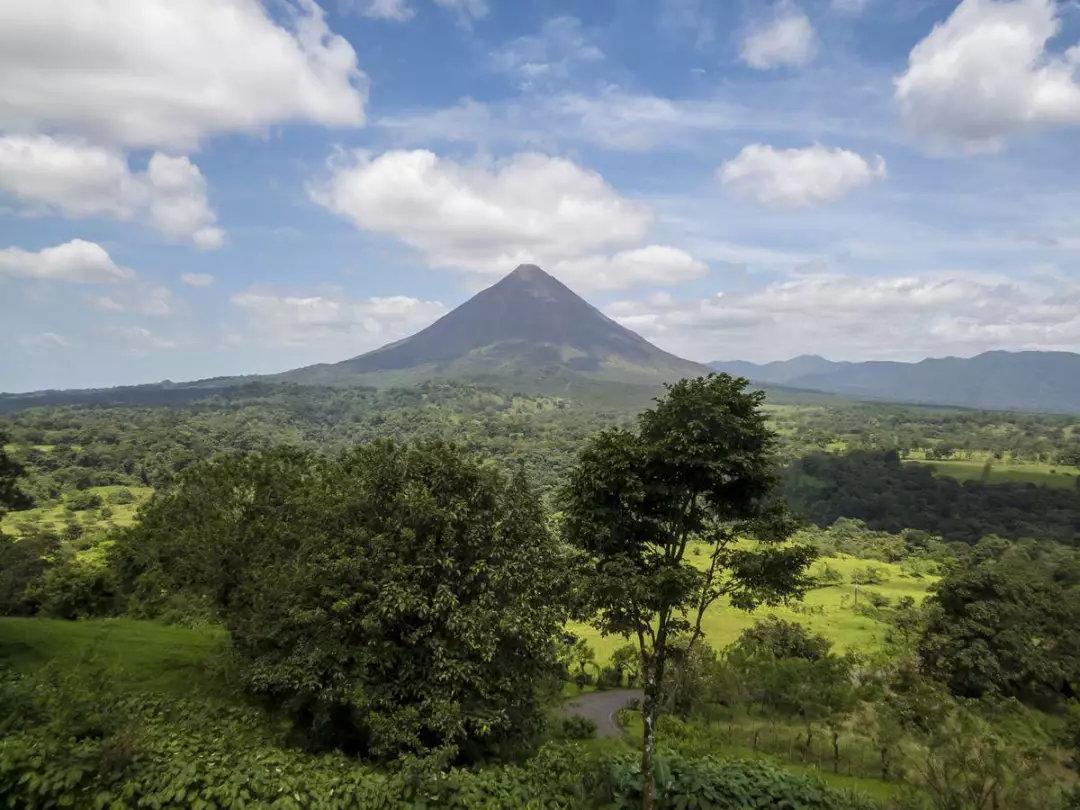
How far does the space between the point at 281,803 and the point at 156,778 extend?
202 centimetres

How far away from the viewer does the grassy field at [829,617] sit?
46938 millimetres

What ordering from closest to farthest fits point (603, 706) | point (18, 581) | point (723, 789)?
point (723, 789) < point (18, 581) < point (603, 706)

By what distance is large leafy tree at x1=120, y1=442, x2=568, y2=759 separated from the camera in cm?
1425

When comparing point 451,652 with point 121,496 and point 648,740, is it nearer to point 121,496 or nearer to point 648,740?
point 648,740

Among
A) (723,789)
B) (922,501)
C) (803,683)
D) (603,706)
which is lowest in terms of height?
(922,501)

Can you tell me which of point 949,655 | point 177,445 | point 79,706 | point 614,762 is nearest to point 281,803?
point 79,706

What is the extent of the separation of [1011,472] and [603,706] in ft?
467

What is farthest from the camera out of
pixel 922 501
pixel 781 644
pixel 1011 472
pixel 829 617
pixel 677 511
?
pixel 1011 472

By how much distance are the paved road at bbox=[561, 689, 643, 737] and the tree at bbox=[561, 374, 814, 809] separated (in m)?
19.5

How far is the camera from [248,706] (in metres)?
15.9


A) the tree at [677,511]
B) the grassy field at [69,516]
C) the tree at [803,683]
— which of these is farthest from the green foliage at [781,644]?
the grassy field at [69,516]

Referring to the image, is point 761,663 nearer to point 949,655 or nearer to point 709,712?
point 709,712

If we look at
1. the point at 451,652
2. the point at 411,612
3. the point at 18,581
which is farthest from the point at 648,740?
the point at 18,581

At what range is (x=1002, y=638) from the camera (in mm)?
34031
